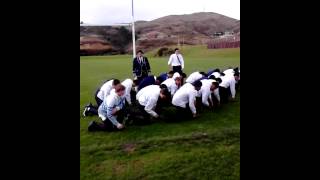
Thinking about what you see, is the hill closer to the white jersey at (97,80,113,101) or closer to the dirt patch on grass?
the white jersey at (97,80,113,101)

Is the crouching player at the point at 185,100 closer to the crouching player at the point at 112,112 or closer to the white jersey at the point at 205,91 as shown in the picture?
the white jersey at the point at 205,91

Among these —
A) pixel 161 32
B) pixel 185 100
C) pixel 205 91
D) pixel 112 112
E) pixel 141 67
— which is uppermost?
pixel 161 32

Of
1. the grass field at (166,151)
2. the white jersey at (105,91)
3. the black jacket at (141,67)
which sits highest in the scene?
the black jacket at (141,67)

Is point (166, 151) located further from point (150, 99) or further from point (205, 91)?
A: point (205, 91)

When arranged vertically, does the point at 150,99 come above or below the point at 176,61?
below

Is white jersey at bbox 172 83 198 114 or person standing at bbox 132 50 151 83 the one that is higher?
person standing at bbox 132 50 151 83

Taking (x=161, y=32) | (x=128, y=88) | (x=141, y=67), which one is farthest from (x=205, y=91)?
(x=161, y=32)

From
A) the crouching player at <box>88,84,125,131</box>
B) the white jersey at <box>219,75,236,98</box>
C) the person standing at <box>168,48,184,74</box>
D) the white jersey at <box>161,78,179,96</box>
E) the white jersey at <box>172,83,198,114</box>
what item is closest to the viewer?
the crouching player at <box>88,84,125,131</box>

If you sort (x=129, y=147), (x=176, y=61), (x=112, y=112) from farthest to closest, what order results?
1. (x=176, y=61)
2. (x=112, y=112)
3. (x=129, y=147)

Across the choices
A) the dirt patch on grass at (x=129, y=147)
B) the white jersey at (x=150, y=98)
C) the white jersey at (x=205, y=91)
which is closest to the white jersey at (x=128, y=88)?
the white jersey at (x=150, y=98)

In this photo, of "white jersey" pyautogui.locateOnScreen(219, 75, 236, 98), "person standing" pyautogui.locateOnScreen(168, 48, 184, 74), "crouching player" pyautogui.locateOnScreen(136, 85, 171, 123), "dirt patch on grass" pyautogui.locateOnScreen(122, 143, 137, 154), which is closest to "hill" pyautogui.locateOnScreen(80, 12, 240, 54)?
"person standing" pyautogui.locateOnScreen(168, 48, 184, 74)

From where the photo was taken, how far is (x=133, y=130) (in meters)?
6.34
